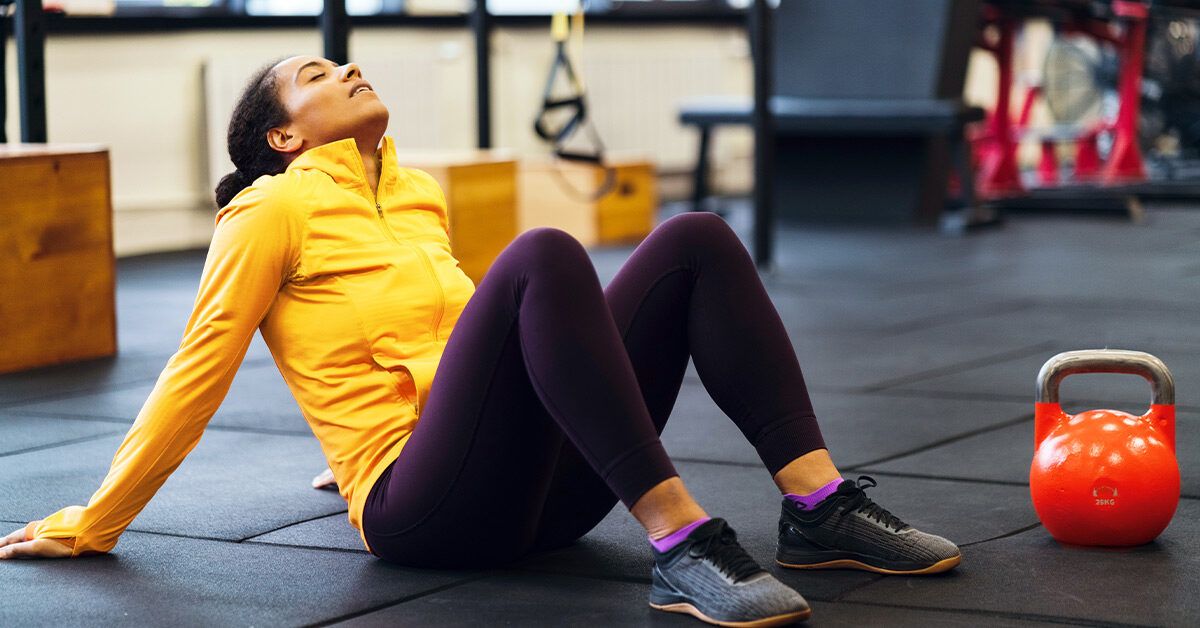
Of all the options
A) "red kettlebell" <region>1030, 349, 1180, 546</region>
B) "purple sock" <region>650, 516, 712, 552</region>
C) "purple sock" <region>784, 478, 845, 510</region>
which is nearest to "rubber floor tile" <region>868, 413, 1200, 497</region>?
"red kettlebell" <region>1030, 349, 1180, 546</region>

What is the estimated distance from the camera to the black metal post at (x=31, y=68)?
12.3 ft

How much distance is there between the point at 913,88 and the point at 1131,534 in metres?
5.29

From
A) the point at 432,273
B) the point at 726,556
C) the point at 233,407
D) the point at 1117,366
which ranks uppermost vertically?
the point at 432,273

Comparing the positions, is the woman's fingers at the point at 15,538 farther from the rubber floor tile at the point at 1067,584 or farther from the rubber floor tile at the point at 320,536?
the rubber floor tile at the point at 1067,584

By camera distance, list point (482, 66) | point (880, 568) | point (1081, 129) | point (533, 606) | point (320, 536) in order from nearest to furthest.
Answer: point (533, 606) → point (880, 568) → point (320, 536) → point (482, 66) → point (1081, 129)

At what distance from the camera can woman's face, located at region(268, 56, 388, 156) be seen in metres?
1.81

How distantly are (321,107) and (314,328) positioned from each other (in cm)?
27

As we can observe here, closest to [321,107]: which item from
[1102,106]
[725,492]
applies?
[725,492]

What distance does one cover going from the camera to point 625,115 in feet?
26.8

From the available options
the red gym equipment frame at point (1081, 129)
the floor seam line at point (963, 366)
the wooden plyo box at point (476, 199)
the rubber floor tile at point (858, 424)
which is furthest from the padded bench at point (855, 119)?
the rubber floor tile at point (858, 424)

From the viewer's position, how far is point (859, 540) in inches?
68.3

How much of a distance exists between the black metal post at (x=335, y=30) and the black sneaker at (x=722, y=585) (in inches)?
103

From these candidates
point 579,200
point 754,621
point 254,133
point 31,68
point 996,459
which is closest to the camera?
point 754,621

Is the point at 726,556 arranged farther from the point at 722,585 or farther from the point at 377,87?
the point at 377,87
